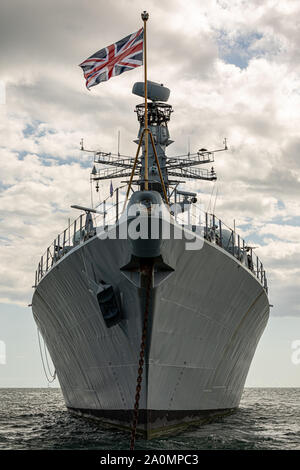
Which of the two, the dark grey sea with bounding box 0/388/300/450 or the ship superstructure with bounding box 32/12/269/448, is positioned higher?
the ship superstructure with bounding box 32/12/269/448

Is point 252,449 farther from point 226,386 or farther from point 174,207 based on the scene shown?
point 174,207

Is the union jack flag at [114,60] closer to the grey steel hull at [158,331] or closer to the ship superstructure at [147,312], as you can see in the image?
the ship superstructure at [147,312]

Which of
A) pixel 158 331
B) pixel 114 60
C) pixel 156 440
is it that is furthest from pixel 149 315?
pixel 114 60

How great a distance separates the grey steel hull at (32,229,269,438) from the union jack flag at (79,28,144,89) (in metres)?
4.15

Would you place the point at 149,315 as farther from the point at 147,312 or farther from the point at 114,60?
the point at 114,60

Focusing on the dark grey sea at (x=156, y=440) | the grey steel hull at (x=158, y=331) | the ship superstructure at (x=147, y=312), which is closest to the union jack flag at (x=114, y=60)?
the ship superstructure at (x=147, y=312)

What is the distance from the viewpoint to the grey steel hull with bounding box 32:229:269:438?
35.2 ft

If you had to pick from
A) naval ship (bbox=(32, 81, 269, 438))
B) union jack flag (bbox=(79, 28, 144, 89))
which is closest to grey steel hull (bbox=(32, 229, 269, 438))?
naval ship (bbox=(32, 81, 269, 438))

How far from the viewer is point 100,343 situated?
1206 cm

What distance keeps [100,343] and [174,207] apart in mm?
6891

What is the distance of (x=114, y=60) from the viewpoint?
39.9ft

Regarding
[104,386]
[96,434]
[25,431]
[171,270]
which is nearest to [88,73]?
[171,270]

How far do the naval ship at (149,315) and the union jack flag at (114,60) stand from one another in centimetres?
137

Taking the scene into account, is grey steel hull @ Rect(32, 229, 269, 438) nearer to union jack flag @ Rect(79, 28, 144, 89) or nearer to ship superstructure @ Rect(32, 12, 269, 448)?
ship superstructure @ Rect(32, 12, 269, 448)
